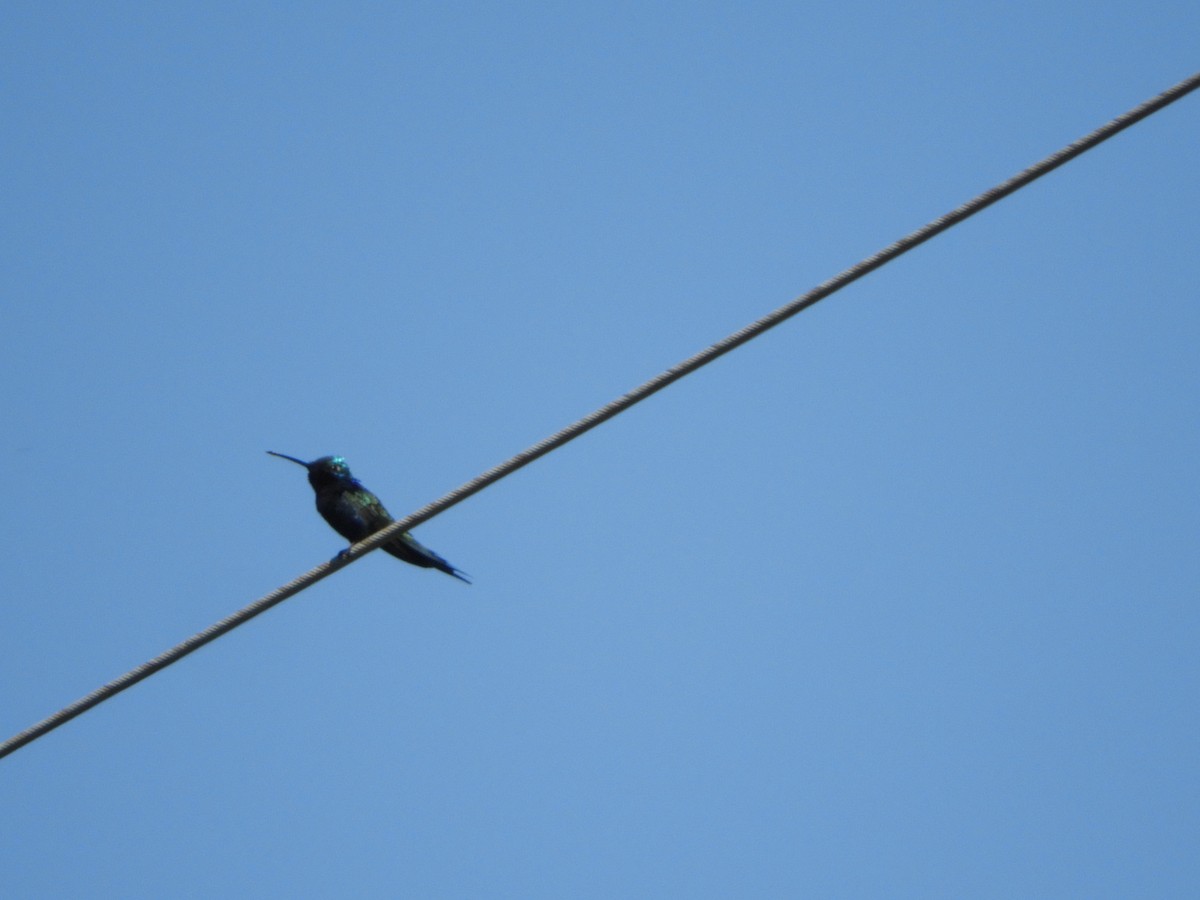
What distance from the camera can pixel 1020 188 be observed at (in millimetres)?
4762

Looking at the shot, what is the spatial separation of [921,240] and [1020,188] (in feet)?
1.11

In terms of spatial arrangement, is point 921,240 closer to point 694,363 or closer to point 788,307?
point 788,307

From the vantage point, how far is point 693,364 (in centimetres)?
492

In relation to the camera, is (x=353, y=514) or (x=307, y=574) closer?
(x=307, y=574)

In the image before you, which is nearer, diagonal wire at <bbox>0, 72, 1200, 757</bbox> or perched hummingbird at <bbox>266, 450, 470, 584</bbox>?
diagonal wire at <bbox>0, 72, 1200, 757</bbox>

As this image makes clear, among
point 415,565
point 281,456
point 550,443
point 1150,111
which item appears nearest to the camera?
point 1150,111

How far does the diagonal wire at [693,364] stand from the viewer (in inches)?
186

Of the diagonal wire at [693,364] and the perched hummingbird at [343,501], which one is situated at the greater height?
the perched hummingbird at [343,501]

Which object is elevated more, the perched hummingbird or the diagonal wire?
the perched hummingbird

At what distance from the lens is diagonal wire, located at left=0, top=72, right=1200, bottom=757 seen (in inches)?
186

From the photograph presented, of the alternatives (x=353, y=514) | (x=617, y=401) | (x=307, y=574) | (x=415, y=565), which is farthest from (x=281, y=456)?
(x=617, y=401)

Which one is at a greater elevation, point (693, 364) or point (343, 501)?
point (343, 501)

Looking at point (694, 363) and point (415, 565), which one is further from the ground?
point (415, 565)

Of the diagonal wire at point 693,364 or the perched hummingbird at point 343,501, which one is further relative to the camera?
the perched hummingbird at point 343,501
